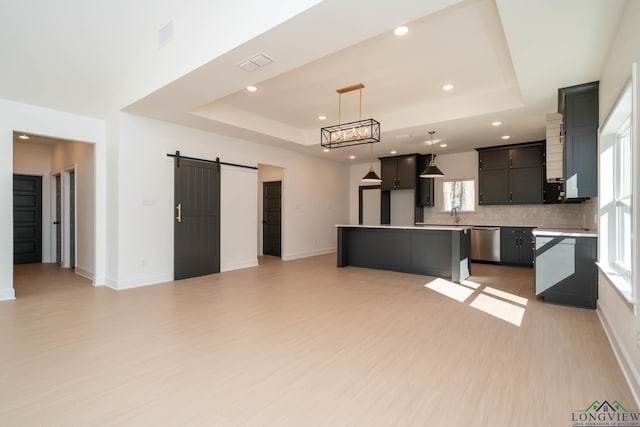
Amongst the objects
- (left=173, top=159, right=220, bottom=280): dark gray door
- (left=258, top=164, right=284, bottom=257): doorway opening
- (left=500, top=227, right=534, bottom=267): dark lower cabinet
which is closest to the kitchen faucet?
(left=500, top=227, right=534, bottom=267): dark lower cabinet

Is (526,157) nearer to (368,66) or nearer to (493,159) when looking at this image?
(493,159)

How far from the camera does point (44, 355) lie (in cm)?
261

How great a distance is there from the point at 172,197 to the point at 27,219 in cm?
453

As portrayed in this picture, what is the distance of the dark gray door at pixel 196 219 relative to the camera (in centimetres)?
550

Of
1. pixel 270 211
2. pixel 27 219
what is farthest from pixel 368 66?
pixel 27 219

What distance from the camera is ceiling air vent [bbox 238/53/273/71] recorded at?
3178mm

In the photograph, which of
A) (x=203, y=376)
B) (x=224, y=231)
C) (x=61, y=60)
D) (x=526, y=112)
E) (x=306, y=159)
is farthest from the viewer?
(x=306, y=159)

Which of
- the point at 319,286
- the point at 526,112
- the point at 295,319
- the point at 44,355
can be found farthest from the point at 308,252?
the point at 44,355

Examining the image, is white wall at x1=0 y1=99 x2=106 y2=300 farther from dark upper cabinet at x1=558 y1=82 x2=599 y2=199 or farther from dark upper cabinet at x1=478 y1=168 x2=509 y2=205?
dark upper cabinet at x1=478 y1=168 x2=509 y2=205

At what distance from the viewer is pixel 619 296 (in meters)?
2.62

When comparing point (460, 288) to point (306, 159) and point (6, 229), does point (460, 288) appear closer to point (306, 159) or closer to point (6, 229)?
point (306, 159)

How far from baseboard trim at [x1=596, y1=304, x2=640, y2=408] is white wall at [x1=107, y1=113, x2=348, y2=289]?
565 centimetres

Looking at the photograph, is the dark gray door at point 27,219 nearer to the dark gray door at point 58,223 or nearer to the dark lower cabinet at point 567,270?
the dark gray door at point 58,223

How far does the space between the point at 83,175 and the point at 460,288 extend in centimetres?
666
